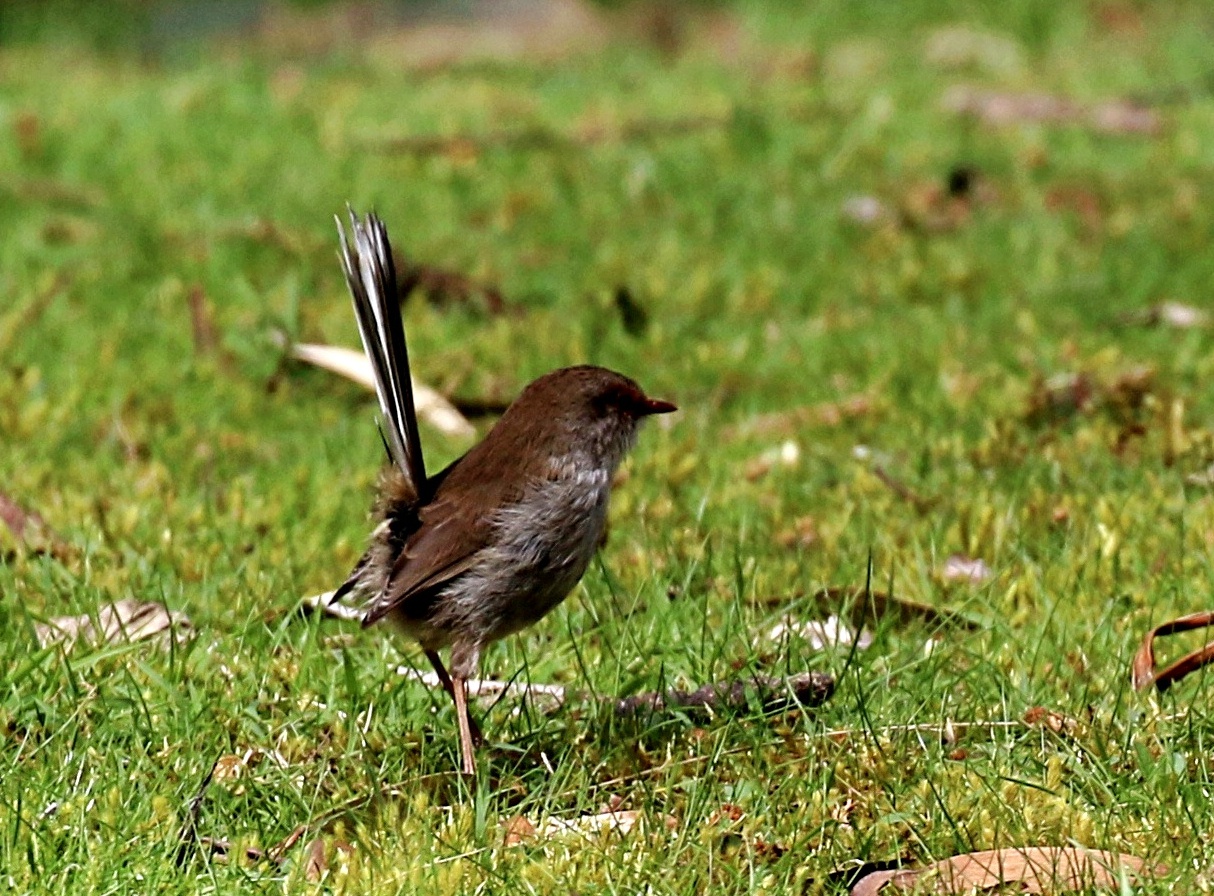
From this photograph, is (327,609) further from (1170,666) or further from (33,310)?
(33,310)

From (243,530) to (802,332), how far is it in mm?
2812

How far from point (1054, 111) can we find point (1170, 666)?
276 inches

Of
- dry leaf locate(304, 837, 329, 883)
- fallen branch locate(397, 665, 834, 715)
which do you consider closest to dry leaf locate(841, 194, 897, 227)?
fallen branch locate(397, 665, 834, 715)

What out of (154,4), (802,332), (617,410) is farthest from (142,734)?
(154,4)

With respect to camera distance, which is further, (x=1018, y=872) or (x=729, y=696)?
(x=729, y=696)

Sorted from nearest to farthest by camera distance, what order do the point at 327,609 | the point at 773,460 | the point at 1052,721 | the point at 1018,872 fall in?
the point at 1018,872
the point at 1052,721
the point at 327,609
the point at 773,460

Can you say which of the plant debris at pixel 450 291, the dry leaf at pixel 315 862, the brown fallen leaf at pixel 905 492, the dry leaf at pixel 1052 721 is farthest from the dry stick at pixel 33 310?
the dry leaf at pixel 1052 721

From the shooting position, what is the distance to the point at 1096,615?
15.8 ft

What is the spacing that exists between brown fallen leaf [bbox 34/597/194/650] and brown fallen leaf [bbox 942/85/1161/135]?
277 inches

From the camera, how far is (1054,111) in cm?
1084

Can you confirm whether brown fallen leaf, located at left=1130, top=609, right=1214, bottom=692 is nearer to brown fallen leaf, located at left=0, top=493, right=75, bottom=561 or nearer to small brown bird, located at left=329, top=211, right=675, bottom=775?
small brown bird, located at left=329, top=211, right=675, bottom=775

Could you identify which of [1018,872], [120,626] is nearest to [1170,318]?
[1018,872]

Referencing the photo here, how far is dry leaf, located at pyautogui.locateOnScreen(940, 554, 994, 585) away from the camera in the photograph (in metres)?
5.16

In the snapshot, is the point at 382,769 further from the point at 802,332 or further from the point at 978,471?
the point at 802,332
